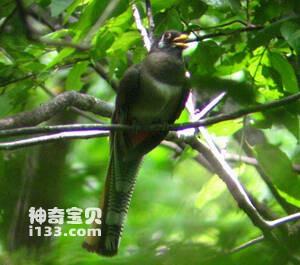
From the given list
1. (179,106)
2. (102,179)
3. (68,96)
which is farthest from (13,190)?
(179,106)

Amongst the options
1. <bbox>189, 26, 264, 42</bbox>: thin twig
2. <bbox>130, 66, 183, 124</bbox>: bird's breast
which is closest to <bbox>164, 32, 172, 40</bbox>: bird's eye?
<bbox>189, 26, 264, 42</bbox>: thin twig

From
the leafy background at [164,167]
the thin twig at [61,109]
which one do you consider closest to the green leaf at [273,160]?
the leafy background at [164,167]

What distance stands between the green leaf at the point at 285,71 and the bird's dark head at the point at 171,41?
672mm

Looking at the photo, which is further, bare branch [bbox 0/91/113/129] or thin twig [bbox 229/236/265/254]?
bare branch [bbox 0/91/113/129]

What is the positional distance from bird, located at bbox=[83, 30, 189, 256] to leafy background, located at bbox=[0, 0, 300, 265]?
133 millimetres

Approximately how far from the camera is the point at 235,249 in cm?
100

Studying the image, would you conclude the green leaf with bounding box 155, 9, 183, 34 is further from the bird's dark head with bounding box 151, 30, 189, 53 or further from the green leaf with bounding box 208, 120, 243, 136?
the green leaf with bounding box 208, 120, 243, 136

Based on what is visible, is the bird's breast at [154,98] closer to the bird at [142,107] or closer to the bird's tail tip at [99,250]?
the bird at [142,107]

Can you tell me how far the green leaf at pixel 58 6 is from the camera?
94.3 inches

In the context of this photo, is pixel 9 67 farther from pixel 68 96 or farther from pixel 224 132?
pixel 224 132

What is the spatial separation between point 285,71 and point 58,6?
5.09ft

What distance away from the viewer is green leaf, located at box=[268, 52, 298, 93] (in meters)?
3.37

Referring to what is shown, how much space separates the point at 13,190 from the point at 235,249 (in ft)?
6.58

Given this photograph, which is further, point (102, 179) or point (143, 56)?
point (143, 56)
